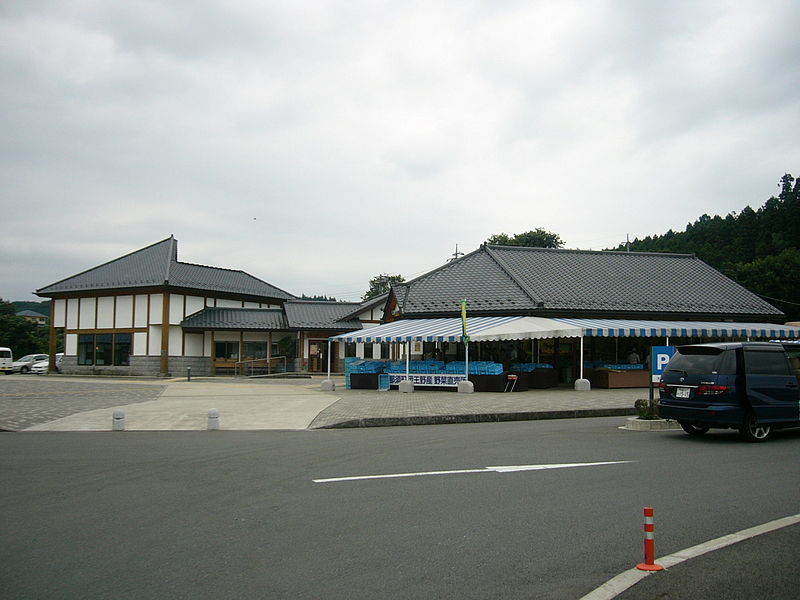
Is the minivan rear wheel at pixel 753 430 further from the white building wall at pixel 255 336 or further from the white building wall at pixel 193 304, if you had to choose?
the white building wall at pixel 193 304

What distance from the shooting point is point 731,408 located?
10992 mm

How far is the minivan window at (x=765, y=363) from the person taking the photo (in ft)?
37.2

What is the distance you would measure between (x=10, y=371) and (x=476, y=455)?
48.8m

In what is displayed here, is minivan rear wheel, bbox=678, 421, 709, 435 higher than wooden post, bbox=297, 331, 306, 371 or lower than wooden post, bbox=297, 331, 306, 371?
lower

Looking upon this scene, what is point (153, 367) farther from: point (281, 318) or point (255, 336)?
point (281, 318)

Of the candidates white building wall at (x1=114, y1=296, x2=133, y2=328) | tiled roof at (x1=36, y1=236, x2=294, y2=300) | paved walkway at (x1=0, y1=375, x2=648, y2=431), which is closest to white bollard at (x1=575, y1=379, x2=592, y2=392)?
paved walkway at (x1=0, y1=375, x2=648, y2=431)

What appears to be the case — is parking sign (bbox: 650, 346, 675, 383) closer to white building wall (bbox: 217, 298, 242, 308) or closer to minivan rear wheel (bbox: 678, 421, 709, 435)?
minivan rear wheel (bbox: 678, 421, 709, 435)

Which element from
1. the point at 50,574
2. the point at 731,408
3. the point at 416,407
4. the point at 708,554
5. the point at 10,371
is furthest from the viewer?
the point at 10,371

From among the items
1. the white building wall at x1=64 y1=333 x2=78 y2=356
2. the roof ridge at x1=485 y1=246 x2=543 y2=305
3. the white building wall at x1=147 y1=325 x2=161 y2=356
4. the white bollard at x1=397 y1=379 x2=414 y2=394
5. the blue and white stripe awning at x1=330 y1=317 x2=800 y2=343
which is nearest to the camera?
the blue and white stripe awning at x1=330 y1=317 x2=800 y2=343

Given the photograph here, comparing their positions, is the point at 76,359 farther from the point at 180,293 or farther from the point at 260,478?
the point at 260,478

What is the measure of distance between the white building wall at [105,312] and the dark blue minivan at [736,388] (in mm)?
38035

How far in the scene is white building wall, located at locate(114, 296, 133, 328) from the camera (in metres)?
41.6

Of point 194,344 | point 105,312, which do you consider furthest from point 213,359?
point 105,312

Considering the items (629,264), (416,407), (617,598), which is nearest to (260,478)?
(617,598)
